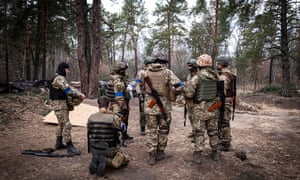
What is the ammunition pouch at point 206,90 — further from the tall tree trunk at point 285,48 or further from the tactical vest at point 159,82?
the tall tree trunk at point 285,48

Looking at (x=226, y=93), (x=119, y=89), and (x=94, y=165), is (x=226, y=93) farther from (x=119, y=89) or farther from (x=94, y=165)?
(x=94, y=165)

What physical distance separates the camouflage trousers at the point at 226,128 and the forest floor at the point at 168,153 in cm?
30

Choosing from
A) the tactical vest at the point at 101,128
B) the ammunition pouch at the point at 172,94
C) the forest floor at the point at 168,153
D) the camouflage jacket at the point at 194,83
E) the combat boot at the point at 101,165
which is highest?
the camouflage jacket at the point at 194,83

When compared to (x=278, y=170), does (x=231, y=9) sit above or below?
above

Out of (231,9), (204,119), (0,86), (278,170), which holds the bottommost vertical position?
(278,170)

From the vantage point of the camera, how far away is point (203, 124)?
4027 mm

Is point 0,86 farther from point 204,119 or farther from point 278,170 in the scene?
point 278,170

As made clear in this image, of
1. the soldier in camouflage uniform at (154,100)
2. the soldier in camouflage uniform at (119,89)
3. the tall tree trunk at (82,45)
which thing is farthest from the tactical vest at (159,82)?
the tall tree trunk at (82,45)

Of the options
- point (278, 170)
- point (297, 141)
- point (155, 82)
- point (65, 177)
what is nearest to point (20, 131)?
point (65, 177)

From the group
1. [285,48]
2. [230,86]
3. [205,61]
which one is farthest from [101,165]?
[285,48]

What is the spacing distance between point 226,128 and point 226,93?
83 cm

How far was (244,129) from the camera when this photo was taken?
22.3 feet

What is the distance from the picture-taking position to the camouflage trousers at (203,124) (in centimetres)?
397

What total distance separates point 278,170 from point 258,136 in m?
2.36
